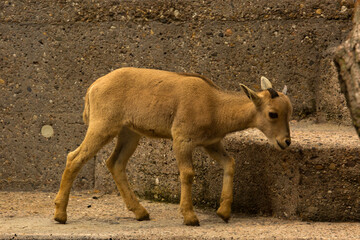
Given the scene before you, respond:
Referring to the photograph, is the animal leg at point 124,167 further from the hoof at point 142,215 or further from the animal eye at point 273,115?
→ the animal eye at point 273,115

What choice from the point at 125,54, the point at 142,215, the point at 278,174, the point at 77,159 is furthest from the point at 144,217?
the point at 125,54

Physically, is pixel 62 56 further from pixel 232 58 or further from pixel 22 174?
pixel 232 58

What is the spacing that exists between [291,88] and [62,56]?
2.63 meters

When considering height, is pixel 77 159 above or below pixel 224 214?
above

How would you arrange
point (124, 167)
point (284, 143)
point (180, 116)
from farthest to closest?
1. point (124, 167)
2. point (180, 116)
3. point (284, 143)

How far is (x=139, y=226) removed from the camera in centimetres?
524

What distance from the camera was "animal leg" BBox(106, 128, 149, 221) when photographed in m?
5.57

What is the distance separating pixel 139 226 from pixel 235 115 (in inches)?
49.2

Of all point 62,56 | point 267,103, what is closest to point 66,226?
point 267,103

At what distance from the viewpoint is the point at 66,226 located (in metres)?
5.29

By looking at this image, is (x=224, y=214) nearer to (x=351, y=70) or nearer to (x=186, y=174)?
(x=186, y=174)

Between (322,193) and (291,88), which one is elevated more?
(291,88)

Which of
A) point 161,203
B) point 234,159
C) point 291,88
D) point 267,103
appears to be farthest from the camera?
point 291,88

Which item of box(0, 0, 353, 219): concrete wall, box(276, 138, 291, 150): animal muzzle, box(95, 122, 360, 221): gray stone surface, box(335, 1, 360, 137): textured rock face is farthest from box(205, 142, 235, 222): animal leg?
box(335, 1, 360, 137): textured rock face
